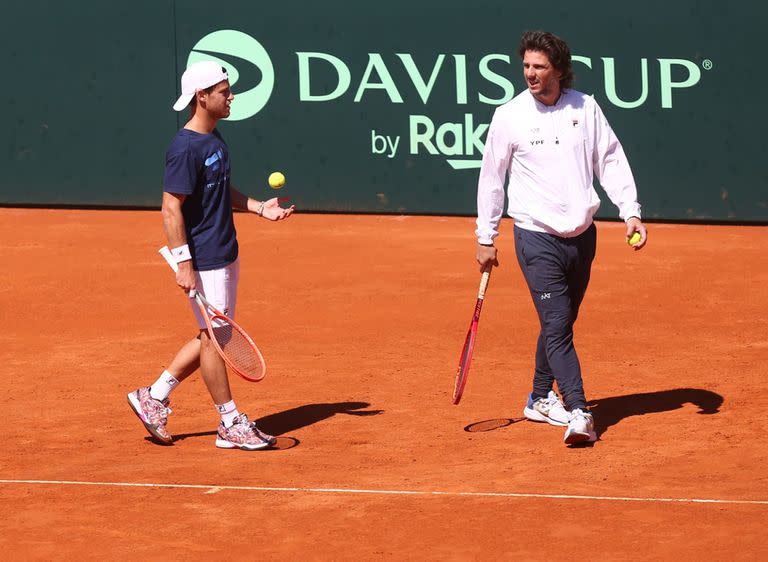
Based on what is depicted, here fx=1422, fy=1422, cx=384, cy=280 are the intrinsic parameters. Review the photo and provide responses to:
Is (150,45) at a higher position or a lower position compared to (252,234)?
higher

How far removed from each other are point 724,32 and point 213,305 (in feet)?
29.3

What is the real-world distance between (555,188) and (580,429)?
1213 mm

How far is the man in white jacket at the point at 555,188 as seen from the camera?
714 centimetres

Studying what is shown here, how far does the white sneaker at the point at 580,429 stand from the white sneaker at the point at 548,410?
404 millimetres

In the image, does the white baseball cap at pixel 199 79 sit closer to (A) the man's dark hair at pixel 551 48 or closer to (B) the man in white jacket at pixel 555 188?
(B) the man in white jacket at pixel 555 188

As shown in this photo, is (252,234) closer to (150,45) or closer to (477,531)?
(150,45)

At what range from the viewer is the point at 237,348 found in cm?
718

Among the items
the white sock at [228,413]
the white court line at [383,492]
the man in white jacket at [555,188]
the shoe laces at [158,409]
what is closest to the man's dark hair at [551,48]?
the man in white jacket at [555,188]

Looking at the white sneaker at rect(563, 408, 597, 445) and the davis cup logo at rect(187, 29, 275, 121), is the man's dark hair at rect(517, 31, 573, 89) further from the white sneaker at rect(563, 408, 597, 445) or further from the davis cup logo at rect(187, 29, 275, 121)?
the davis cup logo at rect(187, 29, 275, 121)

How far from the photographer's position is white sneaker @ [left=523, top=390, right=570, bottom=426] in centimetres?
759

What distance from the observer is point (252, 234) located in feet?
47.7

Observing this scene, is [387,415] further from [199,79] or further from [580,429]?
[199,79]

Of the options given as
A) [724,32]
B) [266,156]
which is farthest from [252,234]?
[724,32]

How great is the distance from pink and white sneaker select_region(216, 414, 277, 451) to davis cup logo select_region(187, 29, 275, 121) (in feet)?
28.3
